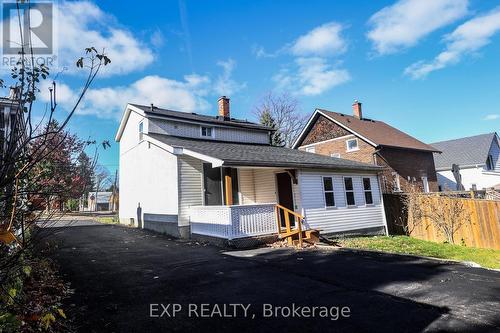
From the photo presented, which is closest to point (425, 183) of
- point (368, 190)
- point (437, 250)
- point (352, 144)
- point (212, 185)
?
point (352, 144)

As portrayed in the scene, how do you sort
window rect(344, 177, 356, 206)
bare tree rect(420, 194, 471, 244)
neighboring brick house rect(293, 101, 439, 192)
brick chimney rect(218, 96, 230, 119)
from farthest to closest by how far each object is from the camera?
neighboring brick house rect(293, 101, 439, 192)
brick chimney rect(218, 96, 230, 119)
window rect(344, 177, 356, 206)
bare tree rect(420, 194, 471, 244)

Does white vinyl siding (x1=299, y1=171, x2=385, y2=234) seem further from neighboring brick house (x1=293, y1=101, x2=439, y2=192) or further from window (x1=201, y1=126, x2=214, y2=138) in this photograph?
window (x1=201, y1=126, x2=214, y2=138)

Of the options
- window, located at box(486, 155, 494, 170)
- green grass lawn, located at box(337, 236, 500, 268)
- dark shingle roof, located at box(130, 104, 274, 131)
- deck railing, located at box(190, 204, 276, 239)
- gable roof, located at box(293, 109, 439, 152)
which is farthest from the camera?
window, located at box(486, 155, 494, 170)

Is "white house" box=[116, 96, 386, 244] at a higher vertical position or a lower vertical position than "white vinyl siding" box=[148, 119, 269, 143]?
lower

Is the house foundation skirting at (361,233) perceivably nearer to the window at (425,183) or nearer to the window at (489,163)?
the window at (425,183)

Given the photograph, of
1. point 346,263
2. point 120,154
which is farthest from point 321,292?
point 120,154

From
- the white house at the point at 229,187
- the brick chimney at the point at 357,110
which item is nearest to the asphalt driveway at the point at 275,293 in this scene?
the white house at the point at 229,187

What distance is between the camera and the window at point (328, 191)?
14.8m

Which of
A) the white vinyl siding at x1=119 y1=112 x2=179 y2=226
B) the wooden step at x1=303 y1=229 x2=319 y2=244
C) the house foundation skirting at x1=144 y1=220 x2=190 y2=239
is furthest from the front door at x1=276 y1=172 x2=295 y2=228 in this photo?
the white vinyl siding at x1=119 y1=112 x2=179 y2=226

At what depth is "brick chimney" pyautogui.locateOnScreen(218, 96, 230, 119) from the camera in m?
22.9

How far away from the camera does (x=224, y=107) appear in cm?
2303

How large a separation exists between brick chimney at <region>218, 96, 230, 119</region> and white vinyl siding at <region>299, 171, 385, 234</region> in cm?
1061

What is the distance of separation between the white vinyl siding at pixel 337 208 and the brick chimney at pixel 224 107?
Answer: 1061cm

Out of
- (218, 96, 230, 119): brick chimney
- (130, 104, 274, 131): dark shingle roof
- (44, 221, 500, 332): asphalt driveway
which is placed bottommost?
(44, 221, 500, 332): asphalt driveway
